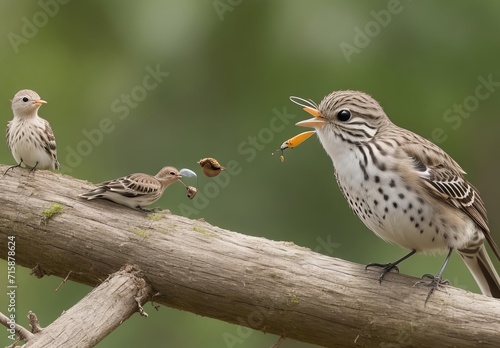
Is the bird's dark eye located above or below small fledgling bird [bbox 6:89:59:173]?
above

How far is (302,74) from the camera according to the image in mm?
8273

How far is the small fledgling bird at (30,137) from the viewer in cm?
671

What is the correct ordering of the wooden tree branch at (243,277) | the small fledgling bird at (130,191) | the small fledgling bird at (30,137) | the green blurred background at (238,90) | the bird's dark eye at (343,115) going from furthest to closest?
the green blurred background at (238,90), the small fledgling bird at (30,137), the small fledgling bird at (130,191), the bird's dark eye at (343,115), the wooden tree branch at (243,277)

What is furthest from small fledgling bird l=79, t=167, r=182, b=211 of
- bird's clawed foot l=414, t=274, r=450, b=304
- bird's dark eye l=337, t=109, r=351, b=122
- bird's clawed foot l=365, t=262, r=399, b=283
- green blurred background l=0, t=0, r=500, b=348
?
green blurred background l=0, t=0, r=500, b=348

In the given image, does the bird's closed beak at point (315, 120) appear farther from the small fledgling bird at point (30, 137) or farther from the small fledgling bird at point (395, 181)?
the small fledgling bird at point (30, 137)

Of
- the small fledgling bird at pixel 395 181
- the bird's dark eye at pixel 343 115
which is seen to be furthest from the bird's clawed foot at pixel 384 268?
the bird's dark eye at pixel 343 115

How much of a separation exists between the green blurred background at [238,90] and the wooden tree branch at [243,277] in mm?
2149

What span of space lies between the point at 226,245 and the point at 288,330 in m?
0.58

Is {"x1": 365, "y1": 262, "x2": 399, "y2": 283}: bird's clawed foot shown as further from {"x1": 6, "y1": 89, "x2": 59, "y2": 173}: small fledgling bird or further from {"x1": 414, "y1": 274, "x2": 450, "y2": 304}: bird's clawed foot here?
{"x1": 6, "y1": 89, "x2": 59, "y2": 173}: small fledgling bird

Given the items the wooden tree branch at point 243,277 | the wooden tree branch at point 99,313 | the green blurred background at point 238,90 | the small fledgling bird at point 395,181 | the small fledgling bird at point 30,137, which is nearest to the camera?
the wooden tree branch at point 99,313

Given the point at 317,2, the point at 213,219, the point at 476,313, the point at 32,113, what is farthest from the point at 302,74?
the point at 476,313

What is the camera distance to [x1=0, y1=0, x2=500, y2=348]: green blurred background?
812cm

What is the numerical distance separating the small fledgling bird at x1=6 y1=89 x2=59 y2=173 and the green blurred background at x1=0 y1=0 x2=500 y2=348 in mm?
1248

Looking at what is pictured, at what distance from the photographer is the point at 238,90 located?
898 cm
